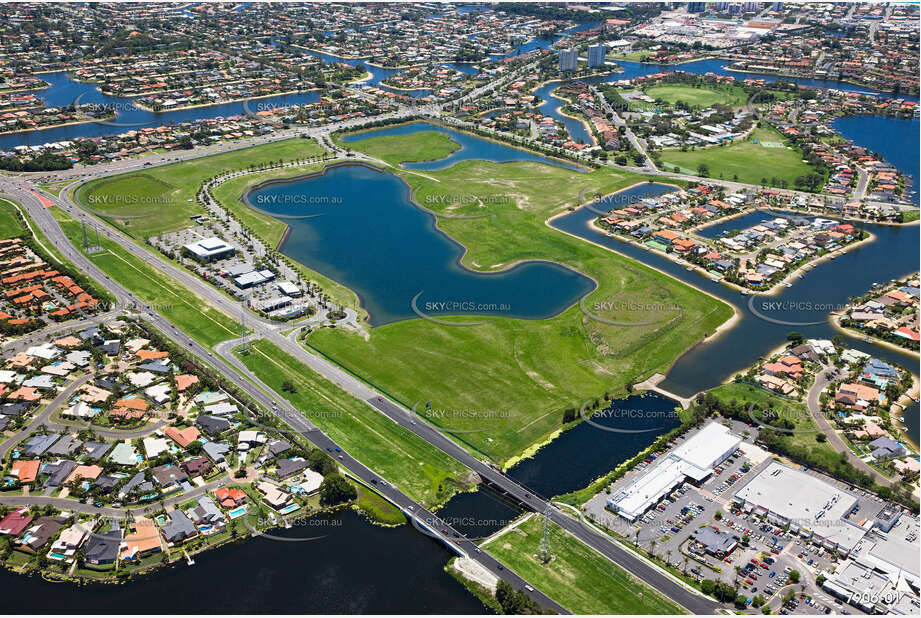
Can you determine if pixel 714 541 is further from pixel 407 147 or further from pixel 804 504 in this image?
pixel 407 147

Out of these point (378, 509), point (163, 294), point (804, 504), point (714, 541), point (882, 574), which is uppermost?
point (804, 504)

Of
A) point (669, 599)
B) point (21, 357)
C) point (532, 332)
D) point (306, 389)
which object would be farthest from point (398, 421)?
point (21, 357)

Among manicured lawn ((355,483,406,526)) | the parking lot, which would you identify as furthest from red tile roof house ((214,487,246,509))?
the parking lot

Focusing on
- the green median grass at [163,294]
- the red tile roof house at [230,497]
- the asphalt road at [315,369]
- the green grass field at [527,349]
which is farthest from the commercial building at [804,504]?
the green median grass at [163,294]

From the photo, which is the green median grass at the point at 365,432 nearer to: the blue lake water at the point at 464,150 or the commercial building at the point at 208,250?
the commercial building at the point at 208,250

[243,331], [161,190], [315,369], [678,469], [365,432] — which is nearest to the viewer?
[678,469]

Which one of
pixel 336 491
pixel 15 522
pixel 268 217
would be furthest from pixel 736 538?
pixel 268 217

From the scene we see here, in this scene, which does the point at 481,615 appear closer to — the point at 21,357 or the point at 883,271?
the point at 21,357
